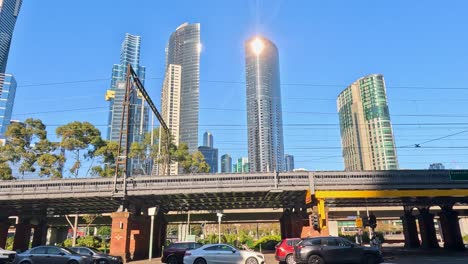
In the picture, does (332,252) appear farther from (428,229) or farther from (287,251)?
(428,229)

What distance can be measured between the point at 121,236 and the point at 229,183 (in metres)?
9.03

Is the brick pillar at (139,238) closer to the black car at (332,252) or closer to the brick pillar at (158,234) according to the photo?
the brick pillar at (158,234)

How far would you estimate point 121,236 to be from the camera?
25.6m

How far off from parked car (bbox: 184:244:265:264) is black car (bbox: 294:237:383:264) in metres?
2.39

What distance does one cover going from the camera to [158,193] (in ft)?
90.2

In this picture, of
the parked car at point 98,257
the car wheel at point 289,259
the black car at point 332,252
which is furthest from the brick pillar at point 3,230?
the black car at point 332,252

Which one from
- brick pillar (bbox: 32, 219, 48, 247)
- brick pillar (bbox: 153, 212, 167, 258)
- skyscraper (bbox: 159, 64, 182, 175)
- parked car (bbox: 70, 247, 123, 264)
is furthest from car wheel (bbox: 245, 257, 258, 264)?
skyscraper (bbox: 159, 64, 182, 175)

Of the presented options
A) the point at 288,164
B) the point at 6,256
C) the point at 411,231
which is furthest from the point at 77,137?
the point at 288,164

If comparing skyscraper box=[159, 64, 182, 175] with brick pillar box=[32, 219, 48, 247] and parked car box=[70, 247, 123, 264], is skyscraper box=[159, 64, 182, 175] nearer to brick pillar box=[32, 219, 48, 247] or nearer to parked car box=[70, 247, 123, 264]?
brick pillar box=[32, 219, 48, 247]

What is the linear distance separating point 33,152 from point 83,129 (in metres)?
6.24

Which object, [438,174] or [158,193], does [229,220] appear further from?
[438,174]

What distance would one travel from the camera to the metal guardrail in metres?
27.7

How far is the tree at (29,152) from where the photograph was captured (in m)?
39.7

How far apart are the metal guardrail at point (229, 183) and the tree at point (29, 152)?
481 inches
